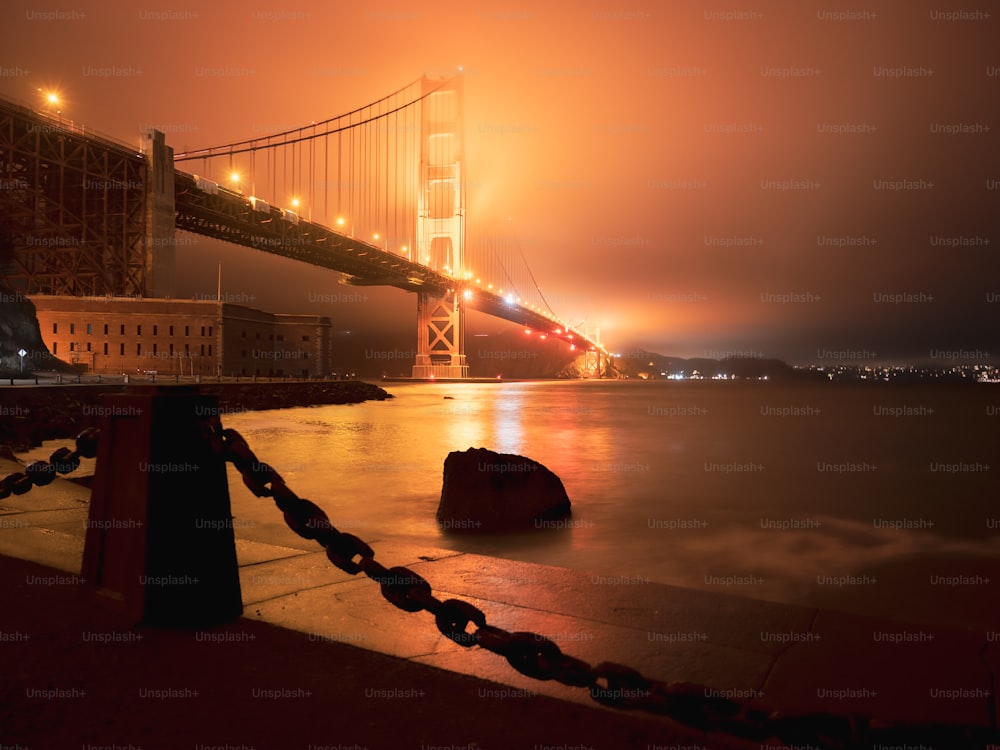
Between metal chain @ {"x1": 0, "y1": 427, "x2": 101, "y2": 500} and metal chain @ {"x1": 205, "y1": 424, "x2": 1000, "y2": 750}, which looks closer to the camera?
metal chain @ {"x1": 205, "y1": 424, "x2": 1000, "y2": 750}

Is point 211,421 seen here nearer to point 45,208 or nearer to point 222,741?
point 222,741

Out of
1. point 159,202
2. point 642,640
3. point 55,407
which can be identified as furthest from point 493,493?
point 159,202

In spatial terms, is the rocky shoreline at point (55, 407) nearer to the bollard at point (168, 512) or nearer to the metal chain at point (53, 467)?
the metal chain at point (53, 467)

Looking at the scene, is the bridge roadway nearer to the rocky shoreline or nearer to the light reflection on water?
the rocky shoreline

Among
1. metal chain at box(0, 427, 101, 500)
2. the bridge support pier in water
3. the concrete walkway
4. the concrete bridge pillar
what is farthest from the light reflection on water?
the bridge support pier in water

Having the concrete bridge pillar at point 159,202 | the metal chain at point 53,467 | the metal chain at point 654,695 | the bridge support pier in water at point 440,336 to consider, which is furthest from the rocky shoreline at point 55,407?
the bridge support pier in water at point 440,336

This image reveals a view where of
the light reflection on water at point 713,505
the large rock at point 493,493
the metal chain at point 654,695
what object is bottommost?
the light reflection on water at point 713,505

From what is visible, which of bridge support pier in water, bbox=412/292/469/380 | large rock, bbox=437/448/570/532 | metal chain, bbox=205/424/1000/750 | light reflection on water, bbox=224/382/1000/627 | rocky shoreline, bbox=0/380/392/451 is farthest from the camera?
bridge support pier in water, bbox=412/292/469/380
